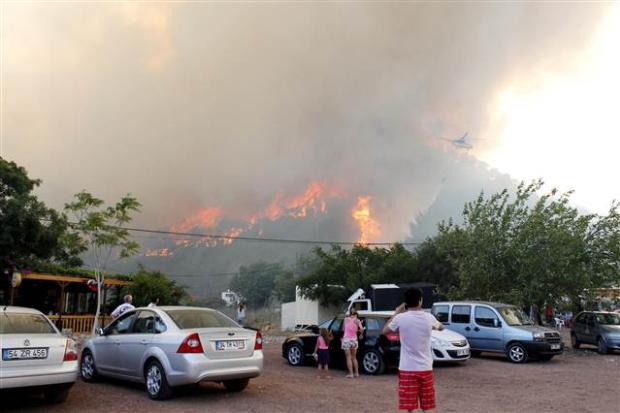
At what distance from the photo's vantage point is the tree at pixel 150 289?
2853 centimetres

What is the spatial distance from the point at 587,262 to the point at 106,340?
713 inches

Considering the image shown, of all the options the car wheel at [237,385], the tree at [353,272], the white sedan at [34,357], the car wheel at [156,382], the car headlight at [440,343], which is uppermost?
the tree at [353,272]

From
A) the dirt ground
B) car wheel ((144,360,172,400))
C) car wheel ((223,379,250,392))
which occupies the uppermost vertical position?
car wheel ((144,360,172,400))

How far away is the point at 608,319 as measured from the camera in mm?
18781

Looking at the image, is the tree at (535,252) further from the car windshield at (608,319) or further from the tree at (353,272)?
the tree at (353,272)

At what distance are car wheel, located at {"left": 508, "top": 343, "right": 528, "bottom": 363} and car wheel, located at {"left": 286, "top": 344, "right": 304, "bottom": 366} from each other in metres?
6.35

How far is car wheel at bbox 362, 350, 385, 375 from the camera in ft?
39.8

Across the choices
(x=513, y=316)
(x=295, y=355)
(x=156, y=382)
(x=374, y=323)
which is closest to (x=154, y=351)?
(x=156, y=382)

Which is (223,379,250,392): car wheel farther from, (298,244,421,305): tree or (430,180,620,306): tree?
(298,244,421,305): tree

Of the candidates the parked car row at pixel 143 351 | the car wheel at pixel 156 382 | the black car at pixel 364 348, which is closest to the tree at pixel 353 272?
the black car at pixel 364 348

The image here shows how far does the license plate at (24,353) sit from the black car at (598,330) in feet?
58.8

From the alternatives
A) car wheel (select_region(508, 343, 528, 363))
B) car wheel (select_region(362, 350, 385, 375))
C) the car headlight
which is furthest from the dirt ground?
car wheel (select_region(508, 343, 528, 363))

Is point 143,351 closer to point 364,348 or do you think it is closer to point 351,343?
point 351,343

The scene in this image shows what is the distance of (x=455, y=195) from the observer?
15300 cm
